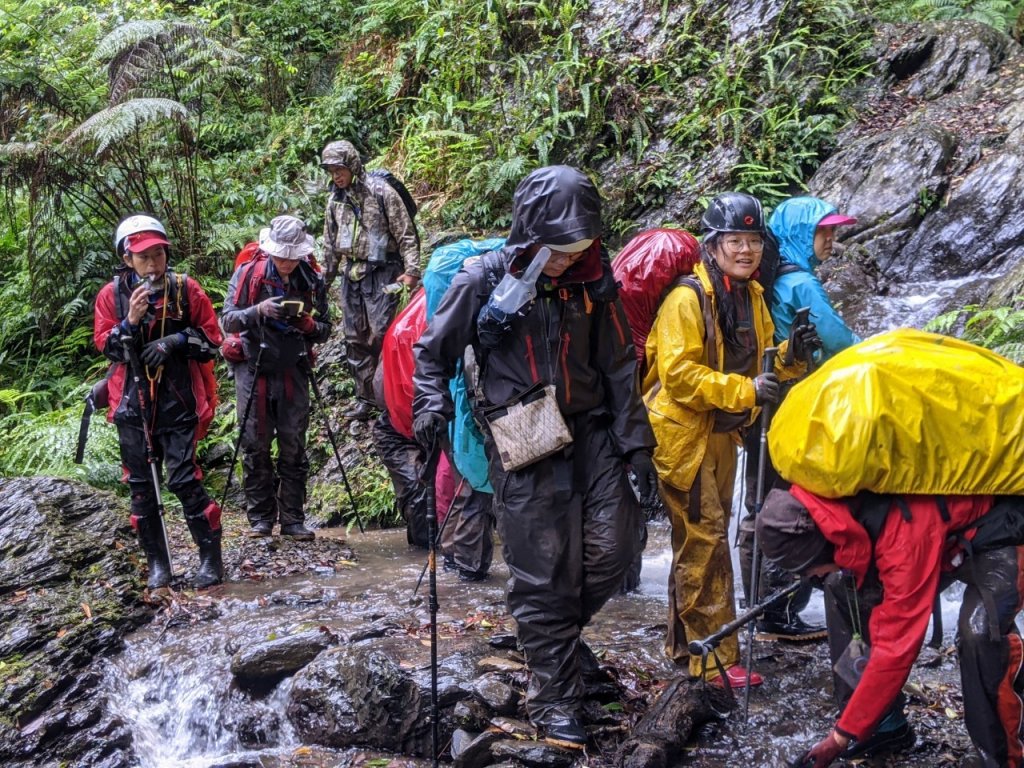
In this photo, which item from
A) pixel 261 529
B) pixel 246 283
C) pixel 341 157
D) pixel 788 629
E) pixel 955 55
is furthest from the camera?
pixel 955 55

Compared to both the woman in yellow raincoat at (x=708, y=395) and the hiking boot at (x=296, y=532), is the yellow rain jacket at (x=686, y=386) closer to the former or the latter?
the woman in yellow raincoat at (x=708, y=395)

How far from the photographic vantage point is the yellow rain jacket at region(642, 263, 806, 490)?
4590 millimetres

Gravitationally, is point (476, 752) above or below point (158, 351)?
below

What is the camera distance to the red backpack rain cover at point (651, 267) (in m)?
4.93

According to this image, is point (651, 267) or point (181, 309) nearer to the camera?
point (651, 267)

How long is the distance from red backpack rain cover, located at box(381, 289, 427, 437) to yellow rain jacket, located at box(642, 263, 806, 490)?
8.05ft

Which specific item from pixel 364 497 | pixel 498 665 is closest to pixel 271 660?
pixel 498 665

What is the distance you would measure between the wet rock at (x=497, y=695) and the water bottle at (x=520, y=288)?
2019 mm

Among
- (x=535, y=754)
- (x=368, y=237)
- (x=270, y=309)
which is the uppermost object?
(x=368, y=237)

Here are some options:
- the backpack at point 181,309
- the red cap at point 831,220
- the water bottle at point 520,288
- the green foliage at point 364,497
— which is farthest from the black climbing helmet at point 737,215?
the green foliage at point 364,497

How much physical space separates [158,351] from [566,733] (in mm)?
Result: 3877

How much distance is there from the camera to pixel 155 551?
267 inches

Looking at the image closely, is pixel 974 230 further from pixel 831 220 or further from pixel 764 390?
pixel 764 390

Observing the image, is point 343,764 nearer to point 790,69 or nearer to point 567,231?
point 567,231
